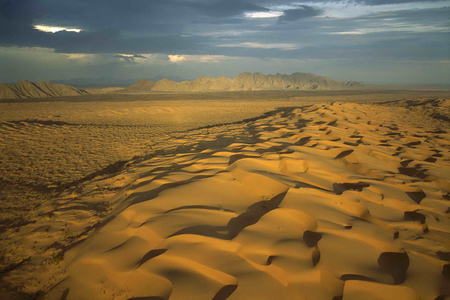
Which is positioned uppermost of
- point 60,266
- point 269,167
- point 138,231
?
point 269,167

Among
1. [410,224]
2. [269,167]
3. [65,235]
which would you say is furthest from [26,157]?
[410,224]

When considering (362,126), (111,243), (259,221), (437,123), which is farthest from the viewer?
(437,123)

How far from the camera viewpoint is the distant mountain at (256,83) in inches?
2805

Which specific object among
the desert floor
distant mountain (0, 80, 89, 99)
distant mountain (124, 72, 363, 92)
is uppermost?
distant mountain (124, 72, 363, 92)

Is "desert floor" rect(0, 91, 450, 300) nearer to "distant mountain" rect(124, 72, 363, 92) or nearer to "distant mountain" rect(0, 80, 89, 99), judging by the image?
"distant mountain" rect(0, 80, 89, 99)

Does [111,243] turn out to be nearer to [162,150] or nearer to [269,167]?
[269,167]

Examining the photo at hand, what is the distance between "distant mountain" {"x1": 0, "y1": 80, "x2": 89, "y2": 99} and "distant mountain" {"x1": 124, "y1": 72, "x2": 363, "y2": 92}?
30.6 metres

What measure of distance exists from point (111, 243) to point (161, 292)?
70cm

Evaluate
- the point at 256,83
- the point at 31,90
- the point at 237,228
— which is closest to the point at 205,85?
the point at 256,83

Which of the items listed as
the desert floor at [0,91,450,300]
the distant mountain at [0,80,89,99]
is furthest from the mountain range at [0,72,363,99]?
the desert floor at [0,91,450,300]

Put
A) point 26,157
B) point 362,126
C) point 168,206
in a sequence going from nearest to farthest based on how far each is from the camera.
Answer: point 168,206, point 26,157, point 362,126

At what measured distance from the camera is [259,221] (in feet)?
6.89

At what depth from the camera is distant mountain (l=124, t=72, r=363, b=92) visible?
2805 inches

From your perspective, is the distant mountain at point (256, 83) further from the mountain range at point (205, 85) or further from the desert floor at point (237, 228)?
the desert floor at point (237, 228)
